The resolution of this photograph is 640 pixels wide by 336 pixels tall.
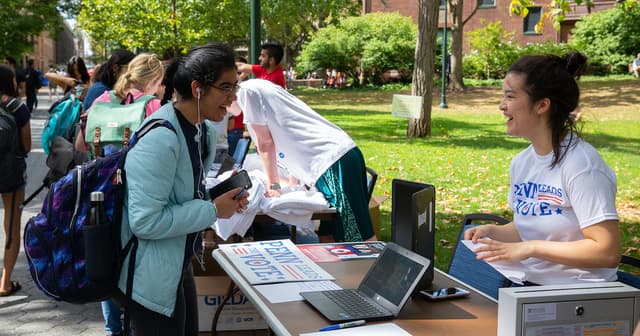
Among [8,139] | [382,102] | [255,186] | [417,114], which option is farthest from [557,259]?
[382,102]

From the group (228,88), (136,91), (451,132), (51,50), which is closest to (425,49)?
(451,132)

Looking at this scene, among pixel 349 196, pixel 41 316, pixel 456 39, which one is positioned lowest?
pixel 41 316

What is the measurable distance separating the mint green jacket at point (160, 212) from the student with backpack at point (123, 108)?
6.25ft

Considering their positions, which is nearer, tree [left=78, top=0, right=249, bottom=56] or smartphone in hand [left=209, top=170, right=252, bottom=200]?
smartphone in hand [left=209, top=170, right=252, bottom=200]

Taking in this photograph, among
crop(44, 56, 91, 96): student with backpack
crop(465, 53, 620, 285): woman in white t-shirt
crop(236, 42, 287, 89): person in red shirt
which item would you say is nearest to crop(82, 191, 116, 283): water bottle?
crop(465, 53, 620, 285): woman in white t-shirt

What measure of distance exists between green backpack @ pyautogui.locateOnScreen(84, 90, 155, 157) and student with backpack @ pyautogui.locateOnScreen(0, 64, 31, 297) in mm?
1068

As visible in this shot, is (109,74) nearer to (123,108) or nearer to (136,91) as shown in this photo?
(136,91)

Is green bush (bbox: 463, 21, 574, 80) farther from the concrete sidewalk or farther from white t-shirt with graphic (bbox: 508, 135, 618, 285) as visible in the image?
white t-shirt with graphic (bbox: 508, 135, 618, 285)

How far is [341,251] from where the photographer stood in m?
3.71

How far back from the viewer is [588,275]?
108 inches

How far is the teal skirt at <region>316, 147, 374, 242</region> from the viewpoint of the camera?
4.75 metres

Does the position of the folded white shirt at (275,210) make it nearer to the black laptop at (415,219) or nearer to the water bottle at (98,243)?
the black laptop at (415,219)

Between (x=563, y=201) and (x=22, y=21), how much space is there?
30.1 m

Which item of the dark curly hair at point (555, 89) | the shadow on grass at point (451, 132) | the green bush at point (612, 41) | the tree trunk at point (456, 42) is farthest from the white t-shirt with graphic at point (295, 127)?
the green bush at point (612, 41)
